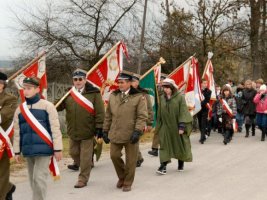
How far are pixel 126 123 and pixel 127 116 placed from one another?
10 centimetres

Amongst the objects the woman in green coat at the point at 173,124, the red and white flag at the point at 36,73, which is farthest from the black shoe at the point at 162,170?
the red and white flag at the point at 36,73

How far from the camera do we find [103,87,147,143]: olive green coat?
7.59m

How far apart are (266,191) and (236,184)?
60 centimetres

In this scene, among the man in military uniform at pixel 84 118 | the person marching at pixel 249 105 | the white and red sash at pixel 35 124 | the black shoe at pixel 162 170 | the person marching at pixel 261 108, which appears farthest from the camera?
the person marching at pixel 249 105

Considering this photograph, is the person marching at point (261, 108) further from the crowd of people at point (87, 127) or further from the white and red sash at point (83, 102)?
the white and red sash at point (83, 102)

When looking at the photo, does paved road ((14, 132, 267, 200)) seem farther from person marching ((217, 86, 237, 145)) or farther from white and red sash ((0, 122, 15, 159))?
person marching ((217, 86, 237, 145))

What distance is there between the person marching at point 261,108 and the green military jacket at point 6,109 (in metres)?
9.24

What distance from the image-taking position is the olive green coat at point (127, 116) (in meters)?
7.59

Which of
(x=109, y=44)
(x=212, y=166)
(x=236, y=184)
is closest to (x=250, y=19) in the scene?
(x=109, y=44)

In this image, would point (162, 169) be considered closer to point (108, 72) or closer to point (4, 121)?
point (108, 72)

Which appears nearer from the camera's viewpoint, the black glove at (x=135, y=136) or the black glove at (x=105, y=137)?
the black glove at (x=135, y=136)

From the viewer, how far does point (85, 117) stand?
7910mm

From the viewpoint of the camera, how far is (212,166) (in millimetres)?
9922

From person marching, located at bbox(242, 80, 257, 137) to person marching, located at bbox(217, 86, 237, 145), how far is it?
73.4 inches
